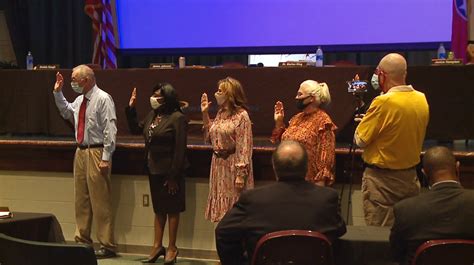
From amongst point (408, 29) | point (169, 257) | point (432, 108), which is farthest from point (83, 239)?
point (408, 29)

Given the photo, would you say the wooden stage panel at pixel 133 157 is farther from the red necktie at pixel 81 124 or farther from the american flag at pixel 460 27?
the american flag at pixel 460 27

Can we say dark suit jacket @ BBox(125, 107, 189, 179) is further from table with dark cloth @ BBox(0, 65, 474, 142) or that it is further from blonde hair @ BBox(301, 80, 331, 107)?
blonde hair @ BBox(301, 80, 331, 107)

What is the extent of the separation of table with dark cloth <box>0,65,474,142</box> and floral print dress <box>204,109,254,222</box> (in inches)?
32.6

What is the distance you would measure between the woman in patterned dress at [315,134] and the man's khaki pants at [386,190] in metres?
0.41

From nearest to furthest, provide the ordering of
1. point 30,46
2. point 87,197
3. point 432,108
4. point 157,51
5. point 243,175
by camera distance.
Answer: point 243,175, point 432,108, point 87,197, point 157,51, point 30,46

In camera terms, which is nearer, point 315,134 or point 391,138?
point 391,138

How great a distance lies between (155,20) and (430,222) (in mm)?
6029

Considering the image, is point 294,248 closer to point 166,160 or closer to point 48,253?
point 48,253

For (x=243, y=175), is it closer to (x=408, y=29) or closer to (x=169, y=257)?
(x=169, y=257)

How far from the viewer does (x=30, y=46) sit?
9.12m

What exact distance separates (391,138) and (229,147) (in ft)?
4.03

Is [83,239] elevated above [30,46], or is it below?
below

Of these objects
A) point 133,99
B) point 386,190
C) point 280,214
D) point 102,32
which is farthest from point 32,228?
point 102,32

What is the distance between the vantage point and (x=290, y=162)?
2.85 meters
